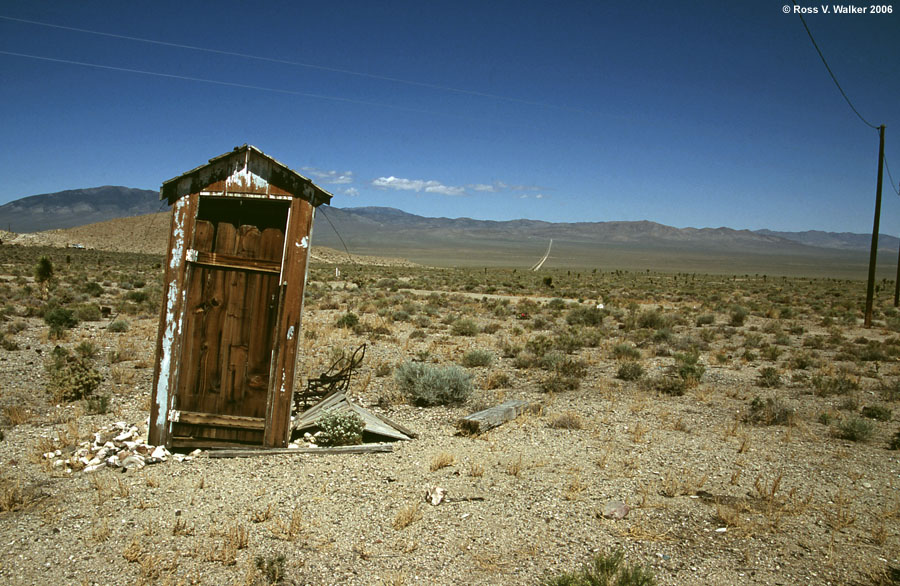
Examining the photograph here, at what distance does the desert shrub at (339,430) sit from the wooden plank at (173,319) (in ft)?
5.04

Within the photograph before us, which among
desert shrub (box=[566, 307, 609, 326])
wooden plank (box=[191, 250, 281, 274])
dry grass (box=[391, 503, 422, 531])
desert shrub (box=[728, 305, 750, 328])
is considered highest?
wooden plank (box=[191, 250, 281, 274])

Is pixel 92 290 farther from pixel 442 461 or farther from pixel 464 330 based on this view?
pixel 442 461

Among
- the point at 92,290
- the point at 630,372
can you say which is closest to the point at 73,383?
the point at 630,372

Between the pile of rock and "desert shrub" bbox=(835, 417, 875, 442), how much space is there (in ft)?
25.2

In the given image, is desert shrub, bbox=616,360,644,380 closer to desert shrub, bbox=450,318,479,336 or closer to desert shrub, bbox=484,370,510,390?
desert shrub, bbox=484,370,510,390

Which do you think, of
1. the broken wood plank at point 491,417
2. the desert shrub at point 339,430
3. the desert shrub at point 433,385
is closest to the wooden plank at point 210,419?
the desert shrub at point 339,430

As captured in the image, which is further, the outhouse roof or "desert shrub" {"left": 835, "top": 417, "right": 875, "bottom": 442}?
"desert shrub" {"left": 835, "top": 417, "right": 875, "bottom": 442}

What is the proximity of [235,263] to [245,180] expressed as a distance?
0.83m

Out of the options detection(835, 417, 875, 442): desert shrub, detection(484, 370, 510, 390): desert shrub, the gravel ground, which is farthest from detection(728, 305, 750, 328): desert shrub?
detection(835, 417, 875, 442): desert shrub

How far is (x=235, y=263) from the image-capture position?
5809 mm

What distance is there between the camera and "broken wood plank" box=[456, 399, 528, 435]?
7.01m

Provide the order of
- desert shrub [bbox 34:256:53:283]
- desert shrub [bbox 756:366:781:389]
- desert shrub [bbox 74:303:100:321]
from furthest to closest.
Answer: desert shrub [bbox 34:256:53:283] < desert shrub [bbox 74:303:100:321] < desert shrub [bbox 756:366:781:389]

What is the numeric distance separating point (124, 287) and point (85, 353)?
1667cm

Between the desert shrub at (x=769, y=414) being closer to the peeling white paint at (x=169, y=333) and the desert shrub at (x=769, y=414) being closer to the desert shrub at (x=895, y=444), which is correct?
the desert shrub at (x=895, y=444)
